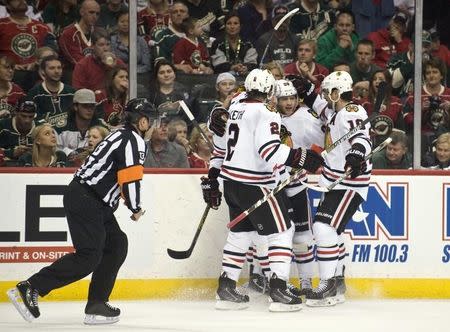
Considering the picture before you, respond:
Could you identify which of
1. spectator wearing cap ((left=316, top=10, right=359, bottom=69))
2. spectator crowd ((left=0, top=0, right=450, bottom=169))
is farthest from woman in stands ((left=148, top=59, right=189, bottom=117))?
spectator wearing cap ((left=316, top=10, right=359, bottom=69))

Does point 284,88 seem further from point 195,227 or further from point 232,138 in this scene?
point 195,227

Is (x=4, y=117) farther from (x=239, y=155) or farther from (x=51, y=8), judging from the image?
(x=239, y=155)

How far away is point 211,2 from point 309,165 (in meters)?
2.59

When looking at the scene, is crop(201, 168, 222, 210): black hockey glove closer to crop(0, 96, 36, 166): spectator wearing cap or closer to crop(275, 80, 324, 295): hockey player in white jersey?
crop(275, 80, 324, 295): hockey player in white jersey

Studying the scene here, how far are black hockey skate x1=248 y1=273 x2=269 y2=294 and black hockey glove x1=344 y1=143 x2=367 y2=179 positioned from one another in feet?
3.01

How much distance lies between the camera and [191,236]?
290 inches

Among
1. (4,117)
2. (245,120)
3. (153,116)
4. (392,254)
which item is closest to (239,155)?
(245,120)

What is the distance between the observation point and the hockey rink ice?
20.4 feet

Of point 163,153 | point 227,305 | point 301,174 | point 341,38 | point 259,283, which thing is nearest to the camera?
point 227,305

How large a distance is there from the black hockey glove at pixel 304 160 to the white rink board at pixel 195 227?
2.72 feet

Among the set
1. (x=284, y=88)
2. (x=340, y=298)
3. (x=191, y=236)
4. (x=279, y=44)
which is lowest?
(x=340, y=298)

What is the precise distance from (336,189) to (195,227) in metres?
0.89

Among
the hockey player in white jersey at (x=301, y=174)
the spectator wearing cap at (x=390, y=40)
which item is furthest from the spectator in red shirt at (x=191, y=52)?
the hockey player in white jersey at (x=301, y=174)

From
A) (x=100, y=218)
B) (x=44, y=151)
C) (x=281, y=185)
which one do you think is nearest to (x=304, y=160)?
(x=281, y=185)
